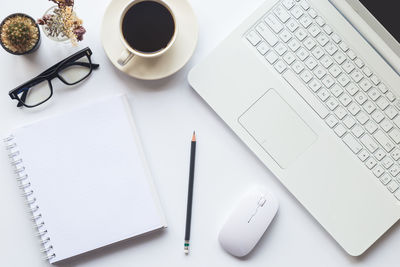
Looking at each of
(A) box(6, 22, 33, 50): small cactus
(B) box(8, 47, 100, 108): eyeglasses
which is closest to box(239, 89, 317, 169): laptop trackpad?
(B) box(8, 47, 100, 108): eyeglasses

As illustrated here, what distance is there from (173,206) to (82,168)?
195 mm

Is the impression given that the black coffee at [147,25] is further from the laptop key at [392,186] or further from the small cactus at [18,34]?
the laptop key at [392,186]

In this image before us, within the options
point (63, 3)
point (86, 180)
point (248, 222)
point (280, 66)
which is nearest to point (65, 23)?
point (63, 3)

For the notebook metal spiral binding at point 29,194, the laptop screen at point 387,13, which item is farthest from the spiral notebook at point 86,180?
the laptop screen at point 387,13

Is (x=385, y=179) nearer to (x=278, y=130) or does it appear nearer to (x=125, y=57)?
(x=278, y=130)

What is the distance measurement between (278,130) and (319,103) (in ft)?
0.31

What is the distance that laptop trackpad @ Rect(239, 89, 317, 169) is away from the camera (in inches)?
33.9

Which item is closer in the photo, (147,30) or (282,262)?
(147,30)

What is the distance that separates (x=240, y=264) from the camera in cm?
90

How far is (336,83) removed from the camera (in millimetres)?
857

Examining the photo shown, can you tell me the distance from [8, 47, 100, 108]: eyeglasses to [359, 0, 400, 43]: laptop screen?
0.53 m

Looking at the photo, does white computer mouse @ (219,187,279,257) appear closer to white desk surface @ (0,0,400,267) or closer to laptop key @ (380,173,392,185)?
white desk surface @ (0,0,400,267)

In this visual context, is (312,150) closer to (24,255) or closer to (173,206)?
(173,206)

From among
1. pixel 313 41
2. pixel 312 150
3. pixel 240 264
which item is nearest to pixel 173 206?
pixel 240 264
